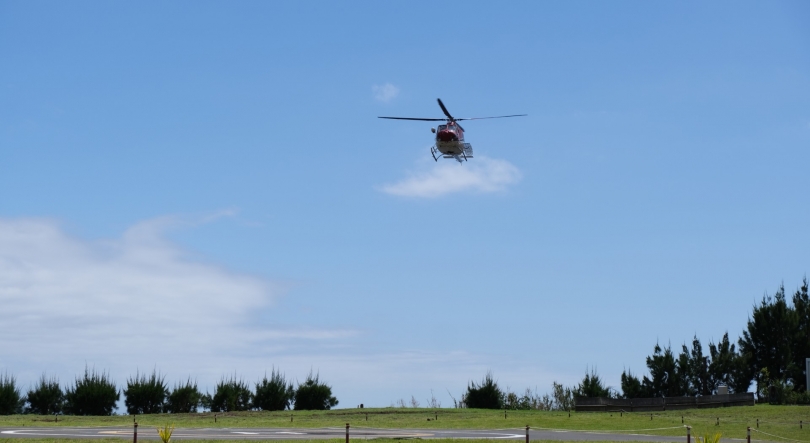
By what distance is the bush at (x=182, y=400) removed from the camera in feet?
174

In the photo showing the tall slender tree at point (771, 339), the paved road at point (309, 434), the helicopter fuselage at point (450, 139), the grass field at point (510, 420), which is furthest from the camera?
the tall slender tree at point (771, 339)

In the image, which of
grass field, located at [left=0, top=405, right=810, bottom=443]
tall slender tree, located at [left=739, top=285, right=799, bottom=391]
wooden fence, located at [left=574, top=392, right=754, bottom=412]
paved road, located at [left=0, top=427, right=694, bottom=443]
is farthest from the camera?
tall slender tree, located at [left=739, top=285, right=799, bottom=391]

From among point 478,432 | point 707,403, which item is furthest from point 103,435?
point 707,403

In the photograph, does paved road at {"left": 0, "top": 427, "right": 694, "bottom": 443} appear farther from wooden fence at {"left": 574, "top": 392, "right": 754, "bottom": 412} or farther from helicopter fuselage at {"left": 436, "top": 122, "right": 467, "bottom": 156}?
helicopter fuselage at {"left": 436, "top": 122, "right": 467, "bottom": 156}

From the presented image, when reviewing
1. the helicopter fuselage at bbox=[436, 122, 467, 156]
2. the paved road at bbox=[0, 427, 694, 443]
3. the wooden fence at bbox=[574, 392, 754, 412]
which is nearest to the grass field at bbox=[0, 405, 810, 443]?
the wooden fence at bbox=[574, 392, 754, 412]

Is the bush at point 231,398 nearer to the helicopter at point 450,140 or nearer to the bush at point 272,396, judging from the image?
the bush at point 272,396

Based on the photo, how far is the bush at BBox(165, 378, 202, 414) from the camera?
5291cm

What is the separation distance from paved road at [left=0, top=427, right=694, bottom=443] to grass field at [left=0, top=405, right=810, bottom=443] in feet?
7.61

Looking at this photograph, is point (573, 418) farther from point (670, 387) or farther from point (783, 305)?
point (783, 305)

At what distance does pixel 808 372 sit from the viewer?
2085 inches

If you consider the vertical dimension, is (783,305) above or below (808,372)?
above

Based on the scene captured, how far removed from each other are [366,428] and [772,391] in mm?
34177

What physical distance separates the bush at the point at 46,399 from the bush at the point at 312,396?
1450cm

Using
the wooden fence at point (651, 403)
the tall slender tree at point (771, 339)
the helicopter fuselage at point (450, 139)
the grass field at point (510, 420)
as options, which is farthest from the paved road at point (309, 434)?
the tall slender tree at point (771, 339)
